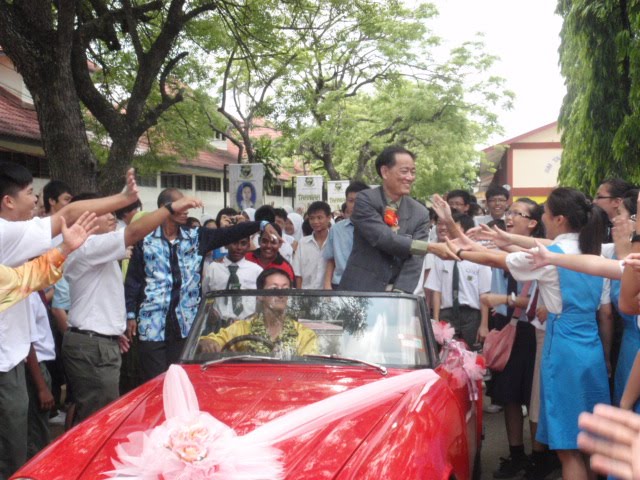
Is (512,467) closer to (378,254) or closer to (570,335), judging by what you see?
(570,335)

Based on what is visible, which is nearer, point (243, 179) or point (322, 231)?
point (322, 231)

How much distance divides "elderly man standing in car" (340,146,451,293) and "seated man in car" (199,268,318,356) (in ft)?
3.46

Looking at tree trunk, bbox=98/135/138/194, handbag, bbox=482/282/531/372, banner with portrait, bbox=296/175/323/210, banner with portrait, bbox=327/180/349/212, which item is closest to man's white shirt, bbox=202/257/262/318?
handbag, bbox=482/282/531/372

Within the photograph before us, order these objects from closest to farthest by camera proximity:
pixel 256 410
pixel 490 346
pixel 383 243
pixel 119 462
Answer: pixel 119 462, pixel 256 410, pixel 383 243, pixel 490 346

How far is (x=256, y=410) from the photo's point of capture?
3.27m

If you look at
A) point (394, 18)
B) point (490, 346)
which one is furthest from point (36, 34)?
point (394, 18)

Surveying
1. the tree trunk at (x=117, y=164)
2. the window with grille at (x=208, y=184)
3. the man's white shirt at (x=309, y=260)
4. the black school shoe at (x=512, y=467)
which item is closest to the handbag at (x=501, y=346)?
the black school shoe at (x=512, y=467)

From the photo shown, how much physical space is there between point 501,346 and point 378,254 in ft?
4.16

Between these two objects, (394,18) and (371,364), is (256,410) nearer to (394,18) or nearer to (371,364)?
(371,364)

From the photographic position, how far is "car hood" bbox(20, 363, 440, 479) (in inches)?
112

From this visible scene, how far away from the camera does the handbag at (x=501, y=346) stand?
5.42m

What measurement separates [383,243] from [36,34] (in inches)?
249

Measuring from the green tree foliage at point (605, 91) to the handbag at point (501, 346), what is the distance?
5.39m

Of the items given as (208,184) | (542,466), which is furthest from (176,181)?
(542,466)
